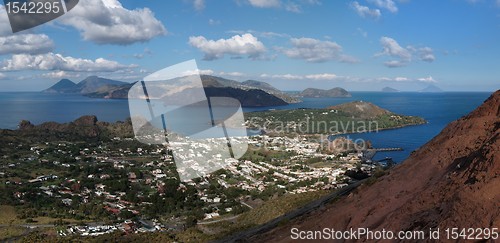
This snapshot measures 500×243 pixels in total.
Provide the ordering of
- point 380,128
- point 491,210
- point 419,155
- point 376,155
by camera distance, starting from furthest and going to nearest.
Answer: point 380,128
point 376,155
point 419,155
point 491,210

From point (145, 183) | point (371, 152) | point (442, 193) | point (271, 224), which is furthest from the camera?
point (371, 152)

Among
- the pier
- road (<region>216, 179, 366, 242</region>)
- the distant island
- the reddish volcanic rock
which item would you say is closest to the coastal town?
the pier

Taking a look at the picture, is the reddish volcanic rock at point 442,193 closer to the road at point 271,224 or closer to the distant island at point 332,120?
the road at point 271,224

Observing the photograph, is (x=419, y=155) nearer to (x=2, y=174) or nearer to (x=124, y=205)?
(x=124, y=205)

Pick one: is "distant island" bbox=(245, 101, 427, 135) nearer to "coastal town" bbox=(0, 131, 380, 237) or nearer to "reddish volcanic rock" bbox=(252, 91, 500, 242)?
"coastal town" bbox=(0, 131, 380, 237)

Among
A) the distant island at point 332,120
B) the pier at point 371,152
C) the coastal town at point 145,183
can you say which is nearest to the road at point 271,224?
the coastal town at point 145,183

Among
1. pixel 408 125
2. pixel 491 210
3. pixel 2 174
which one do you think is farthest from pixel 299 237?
pixel 408 125

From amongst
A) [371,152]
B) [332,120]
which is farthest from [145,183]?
[332,120]

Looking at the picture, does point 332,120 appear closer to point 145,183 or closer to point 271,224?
point 145,183

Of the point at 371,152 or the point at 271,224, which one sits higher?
the point at 271,224
